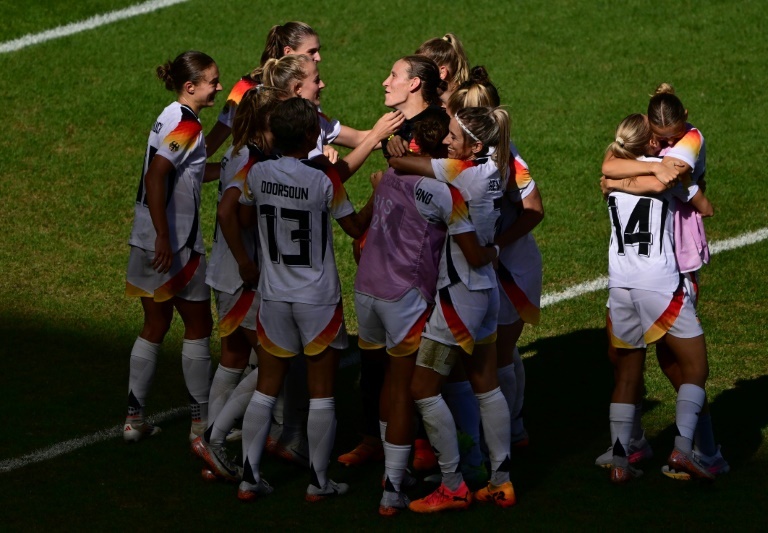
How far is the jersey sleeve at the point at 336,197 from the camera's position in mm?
6578

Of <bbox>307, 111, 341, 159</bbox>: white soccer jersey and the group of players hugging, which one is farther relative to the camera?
<bbox>307, 111, 341, 159</bbox>: white soccer jersey

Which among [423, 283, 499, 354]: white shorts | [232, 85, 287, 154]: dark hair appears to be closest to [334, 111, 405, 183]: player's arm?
[232, 85, 287, 154]: dark hair

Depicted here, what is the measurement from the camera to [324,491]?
6.89 meters

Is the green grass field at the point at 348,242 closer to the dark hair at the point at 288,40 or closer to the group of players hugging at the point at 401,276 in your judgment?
the group of players hugging at the point at 401,276

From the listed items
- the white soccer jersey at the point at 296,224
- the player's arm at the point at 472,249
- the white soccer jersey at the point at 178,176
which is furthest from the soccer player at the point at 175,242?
the player's arm at the point at 472,249

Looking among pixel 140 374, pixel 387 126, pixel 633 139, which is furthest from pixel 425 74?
pixel 140 374

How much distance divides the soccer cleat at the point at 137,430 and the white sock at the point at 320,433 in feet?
4.52

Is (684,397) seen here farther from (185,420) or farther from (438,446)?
(185,420)

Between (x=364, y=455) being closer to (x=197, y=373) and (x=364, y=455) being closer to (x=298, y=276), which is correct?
(x=197, y=373)

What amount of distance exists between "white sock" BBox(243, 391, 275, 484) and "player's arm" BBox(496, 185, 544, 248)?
156 cm

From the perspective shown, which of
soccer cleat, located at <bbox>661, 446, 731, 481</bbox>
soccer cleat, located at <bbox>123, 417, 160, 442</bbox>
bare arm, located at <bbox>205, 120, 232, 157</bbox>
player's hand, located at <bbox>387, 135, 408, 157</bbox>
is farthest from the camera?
bare arm, located at <bbox>205, 120, 232, 157</bbox>

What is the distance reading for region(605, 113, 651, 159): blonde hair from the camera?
22.9ft

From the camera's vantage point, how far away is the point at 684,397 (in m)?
6.91

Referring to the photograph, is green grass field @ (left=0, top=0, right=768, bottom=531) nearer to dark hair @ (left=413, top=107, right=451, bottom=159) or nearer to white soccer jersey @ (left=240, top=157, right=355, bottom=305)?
white soccer jersey @ (left=240, top=157, right=355, bottom=305)
